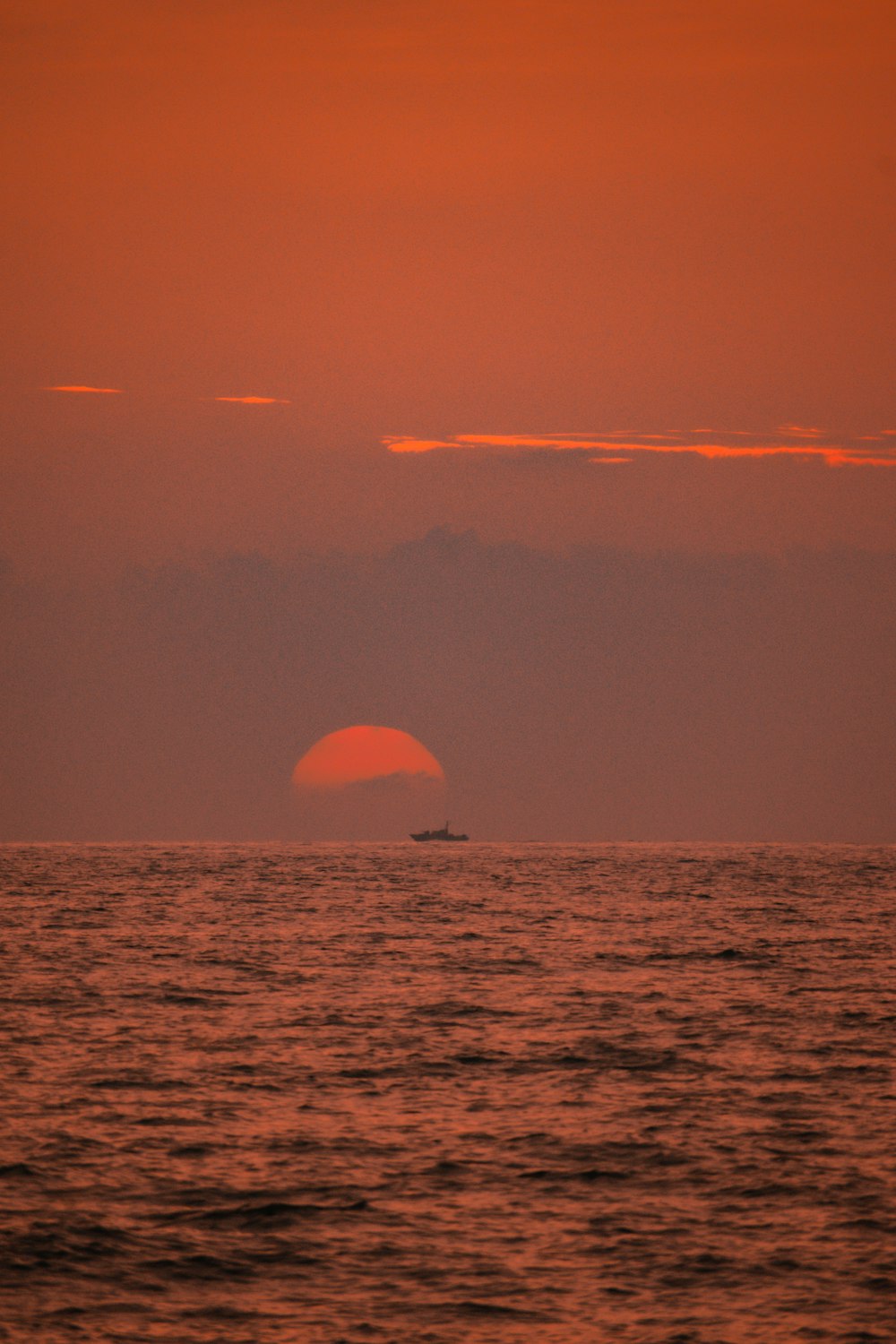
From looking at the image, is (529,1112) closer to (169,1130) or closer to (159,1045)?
(169,1130)

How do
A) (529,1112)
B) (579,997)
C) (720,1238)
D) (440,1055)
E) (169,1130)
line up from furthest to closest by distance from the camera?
(579,997) → (440,1055) → (529,1112) → (169,1130) → (720,1238)

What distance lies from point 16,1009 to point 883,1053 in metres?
25.2

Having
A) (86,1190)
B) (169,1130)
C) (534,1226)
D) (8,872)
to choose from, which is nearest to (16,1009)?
(169,1130)

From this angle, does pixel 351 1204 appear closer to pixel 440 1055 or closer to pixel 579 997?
pixel 440 1055

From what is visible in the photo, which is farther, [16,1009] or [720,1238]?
[16,1009]

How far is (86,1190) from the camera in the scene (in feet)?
84.5

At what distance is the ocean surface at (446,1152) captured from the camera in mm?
20594

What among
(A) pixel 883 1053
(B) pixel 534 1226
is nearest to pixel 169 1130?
(B) pixel 534 1226

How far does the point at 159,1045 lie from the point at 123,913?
5807 centimetres

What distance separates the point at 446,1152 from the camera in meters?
28.4

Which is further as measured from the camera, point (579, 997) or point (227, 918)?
point (227, 918)

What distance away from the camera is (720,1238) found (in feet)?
76.6

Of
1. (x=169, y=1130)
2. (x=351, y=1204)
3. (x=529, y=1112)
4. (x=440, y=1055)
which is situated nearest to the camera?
(x=351, y=1204)

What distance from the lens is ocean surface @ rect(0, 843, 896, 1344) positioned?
67.6 ft
